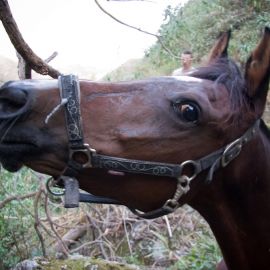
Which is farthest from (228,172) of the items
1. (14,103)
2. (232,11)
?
(232,11)

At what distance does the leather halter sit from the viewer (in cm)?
170

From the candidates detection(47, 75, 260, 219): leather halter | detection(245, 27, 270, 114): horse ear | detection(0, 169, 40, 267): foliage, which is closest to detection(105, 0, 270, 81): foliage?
detection(0, 169, 40, 267): foliage

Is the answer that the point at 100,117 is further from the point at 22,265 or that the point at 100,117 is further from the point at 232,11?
the point at 232,11


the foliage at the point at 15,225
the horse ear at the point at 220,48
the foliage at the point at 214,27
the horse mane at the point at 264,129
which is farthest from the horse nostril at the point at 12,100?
the foliage at the point at 214,27

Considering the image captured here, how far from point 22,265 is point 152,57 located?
9242 mm

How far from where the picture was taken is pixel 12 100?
1650mm

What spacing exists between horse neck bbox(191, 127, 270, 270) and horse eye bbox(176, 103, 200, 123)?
0.28m

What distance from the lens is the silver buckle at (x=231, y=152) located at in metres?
1.89

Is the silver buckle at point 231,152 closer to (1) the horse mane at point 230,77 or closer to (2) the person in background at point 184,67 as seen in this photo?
(1) the horse mane at point 230,77

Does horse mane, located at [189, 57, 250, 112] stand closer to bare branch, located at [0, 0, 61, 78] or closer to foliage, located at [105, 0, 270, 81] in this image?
bare branch, located at [0, 0, 61, 78]

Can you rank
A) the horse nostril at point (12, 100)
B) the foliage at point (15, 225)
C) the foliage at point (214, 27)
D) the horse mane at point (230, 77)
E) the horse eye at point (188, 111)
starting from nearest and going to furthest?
the horse nostril at point (12, 100) → the horse eye at point (188, 111) → the horse mane at point (230, 77) → the foliage at point (15, 225) → the foliage at point (214, 27)

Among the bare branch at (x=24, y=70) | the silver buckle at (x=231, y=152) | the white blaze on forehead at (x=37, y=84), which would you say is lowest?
the silver buckle at (x=231, y=152)

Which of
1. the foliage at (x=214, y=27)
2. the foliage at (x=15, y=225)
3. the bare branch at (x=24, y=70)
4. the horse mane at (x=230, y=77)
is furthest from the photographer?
the foliage at (x=214, y=27)

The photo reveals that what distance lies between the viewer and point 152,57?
12.1m
